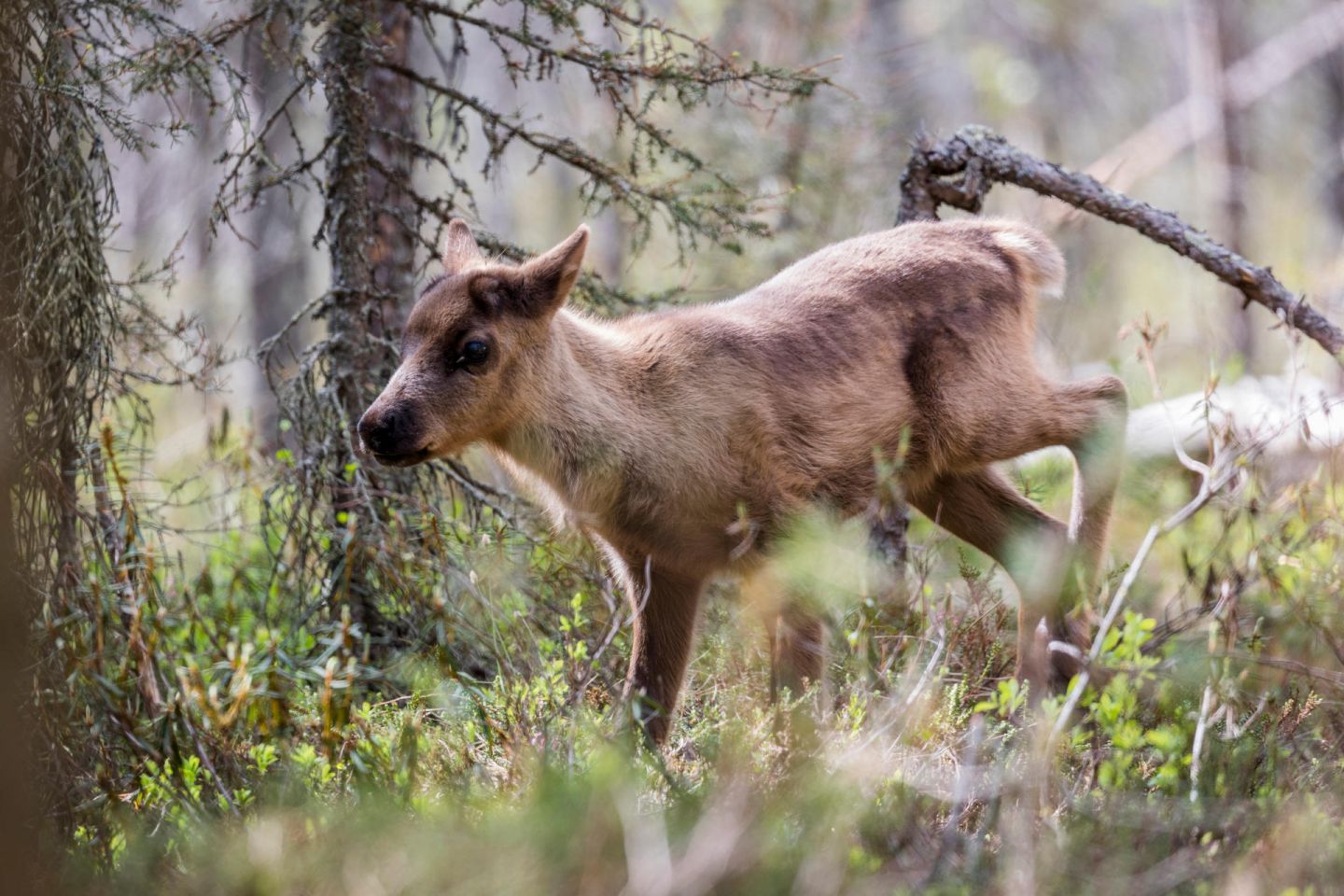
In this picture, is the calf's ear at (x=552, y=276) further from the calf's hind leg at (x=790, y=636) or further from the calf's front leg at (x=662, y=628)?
the calf's hind leg at (x=790, y=636)

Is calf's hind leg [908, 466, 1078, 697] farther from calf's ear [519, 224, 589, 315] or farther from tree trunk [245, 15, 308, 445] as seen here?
tree trunk [245, 15, 308, 445]

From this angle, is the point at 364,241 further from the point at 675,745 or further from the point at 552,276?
the point at 675,745

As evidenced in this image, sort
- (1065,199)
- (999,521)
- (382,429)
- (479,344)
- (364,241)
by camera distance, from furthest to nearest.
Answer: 1. (1065,199)
2. (999,521)
3. (364,241)
4. (479,344)
5. (382,429)

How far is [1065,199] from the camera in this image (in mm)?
7473

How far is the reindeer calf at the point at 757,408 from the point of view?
593 centimetres

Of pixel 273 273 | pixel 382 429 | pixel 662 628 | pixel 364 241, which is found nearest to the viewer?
pixel 382 429

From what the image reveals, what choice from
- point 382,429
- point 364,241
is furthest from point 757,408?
point 364,241

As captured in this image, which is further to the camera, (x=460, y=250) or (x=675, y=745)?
(x=460, y=250)

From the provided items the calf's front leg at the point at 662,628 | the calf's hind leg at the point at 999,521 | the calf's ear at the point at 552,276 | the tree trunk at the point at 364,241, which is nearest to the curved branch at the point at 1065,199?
the calf's hind leg at the point at 999,521

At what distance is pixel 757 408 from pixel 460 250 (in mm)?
1769

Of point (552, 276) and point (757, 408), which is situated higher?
point (552, 276)

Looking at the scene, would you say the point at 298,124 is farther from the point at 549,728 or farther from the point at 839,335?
the point at 549,728

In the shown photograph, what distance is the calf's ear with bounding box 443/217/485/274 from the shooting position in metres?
6.55

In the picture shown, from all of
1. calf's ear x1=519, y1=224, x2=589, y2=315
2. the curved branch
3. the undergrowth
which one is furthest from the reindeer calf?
the curved branch
